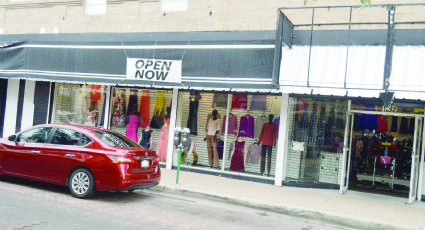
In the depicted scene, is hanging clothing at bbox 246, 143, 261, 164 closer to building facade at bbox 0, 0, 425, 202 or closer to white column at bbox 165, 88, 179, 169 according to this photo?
building facade at bbox 0, 0, 425, 202

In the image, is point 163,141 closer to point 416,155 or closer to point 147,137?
point 147,137

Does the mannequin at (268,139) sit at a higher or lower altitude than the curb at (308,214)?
higher

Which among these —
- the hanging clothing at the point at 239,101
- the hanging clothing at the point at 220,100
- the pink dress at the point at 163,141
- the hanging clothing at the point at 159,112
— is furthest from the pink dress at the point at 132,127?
the hanging clothing at the point at 239,101

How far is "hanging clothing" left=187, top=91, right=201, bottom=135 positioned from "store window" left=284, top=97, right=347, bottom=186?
308cm

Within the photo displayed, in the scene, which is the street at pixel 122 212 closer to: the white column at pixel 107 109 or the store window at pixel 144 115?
the store window at pixel 144 115

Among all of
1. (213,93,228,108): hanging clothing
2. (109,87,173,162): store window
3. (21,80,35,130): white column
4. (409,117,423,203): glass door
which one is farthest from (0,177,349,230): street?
(21,80,35,130): white column

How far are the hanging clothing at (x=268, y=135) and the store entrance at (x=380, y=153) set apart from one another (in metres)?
2.02

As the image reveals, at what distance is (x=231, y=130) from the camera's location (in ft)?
40.9

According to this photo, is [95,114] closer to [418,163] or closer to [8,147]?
[8,147]

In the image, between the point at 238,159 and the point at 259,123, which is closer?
the point at 259,123

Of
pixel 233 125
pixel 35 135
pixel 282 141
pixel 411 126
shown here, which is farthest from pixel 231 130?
pixel 35 135

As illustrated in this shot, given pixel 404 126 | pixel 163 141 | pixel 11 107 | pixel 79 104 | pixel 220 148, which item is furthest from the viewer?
pixel 11 107

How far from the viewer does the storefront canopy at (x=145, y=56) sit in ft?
36.0

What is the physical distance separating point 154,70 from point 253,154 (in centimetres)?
395
